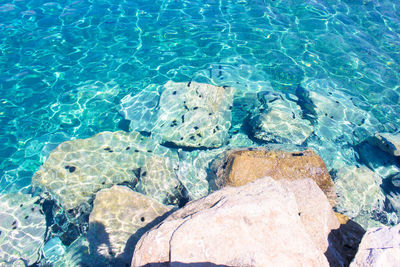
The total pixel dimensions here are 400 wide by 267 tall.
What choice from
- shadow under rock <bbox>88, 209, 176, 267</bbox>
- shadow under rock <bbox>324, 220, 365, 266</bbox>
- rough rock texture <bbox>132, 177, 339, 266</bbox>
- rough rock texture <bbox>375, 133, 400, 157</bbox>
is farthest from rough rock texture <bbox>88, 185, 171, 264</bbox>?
rough rock texture <bbox>375, 133, 400, 157</bbox>

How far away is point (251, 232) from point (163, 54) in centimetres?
909

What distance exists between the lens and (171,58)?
10.5 metres

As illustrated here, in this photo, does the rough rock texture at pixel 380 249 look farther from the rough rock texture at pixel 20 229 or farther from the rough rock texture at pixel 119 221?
the rough rock texture at pixel 20 229

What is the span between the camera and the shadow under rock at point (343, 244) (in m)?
3.66

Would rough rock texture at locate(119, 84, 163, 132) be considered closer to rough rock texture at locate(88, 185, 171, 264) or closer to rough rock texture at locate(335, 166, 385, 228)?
rough rock texture at locate(88, 185, 171, 264)

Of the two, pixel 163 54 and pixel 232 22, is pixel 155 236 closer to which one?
pixel 163 54

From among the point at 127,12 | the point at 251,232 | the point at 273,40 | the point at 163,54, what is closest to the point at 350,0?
the point at 273,40

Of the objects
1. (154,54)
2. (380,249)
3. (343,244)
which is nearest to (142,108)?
(154,54)

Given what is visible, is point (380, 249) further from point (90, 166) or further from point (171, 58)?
point (171, 58)

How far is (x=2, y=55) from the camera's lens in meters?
10.5

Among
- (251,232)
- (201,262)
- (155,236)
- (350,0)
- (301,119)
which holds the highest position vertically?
(350,0)

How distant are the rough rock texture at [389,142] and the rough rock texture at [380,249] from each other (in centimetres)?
511

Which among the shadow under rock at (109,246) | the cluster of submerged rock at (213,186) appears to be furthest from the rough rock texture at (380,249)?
the shadow under rock at (109,246)

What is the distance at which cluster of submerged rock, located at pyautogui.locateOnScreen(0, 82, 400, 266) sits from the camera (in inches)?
135
